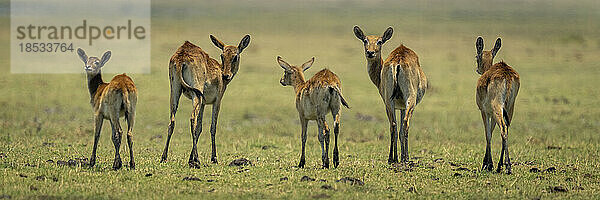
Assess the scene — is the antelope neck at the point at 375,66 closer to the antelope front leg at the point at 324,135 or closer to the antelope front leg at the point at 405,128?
the antelope front leg at the point at 405,128

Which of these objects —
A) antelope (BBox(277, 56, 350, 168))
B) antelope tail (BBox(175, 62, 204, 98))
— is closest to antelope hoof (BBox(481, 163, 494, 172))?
antelope (BBox(277, 56, 350, 168))

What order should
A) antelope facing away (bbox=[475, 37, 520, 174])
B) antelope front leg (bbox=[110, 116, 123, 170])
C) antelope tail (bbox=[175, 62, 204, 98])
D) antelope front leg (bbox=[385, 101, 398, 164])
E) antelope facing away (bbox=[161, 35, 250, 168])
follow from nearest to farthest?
antelope front leg (bbox=[110, 116, 123, 170]) → antelope facing away (bbox=[475, 37, 520, 174]) → antelope tail (bbox=[175, 62, 204, 98]) → antelope facing away (bbox=[161, 35, 250, 168]) → antelope front leg (bbox=[385, 101, 398, 164])

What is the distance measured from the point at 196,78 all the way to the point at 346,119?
1123 cm

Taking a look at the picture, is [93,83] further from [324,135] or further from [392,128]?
[392,128]

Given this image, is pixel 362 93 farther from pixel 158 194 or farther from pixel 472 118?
pixel 158 194

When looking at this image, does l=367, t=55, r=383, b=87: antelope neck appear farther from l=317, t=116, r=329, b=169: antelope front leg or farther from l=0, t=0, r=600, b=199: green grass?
l=317, t=116, r=329, b=169: antelope front leg

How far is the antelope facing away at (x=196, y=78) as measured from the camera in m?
14.0

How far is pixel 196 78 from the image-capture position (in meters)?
14.1

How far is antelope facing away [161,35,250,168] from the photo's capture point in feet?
46.0

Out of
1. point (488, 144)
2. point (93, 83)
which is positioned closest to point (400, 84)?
point (488, 144)

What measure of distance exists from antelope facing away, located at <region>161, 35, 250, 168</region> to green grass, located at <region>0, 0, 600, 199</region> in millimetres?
806

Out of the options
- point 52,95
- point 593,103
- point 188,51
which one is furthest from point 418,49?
point 188,51

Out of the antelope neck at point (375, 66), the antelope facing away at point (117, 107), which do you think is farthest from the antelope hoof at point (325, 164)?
the antelope facing away at point (117, 107)

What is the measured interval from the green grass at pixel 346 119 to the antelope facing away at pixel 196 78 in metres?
0.81
